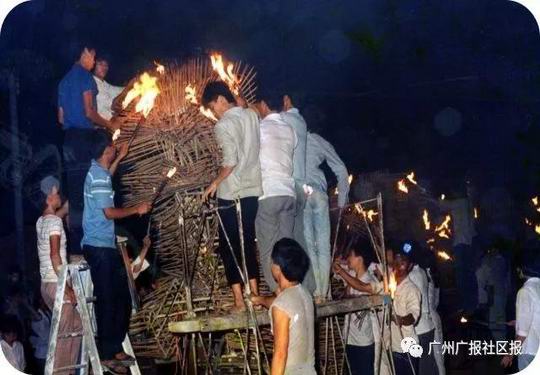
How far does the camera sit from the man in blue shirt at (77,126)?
22.1 feet

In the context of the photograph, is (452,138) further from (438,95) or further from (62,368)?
(62,368)

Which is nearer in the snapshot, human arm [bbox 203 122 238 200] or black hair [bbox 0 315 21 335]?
human arm [bbox 203 122 238 200]

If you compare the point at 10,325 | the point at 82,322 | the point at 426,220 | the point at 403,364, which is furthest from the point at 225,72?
the point at 426,220

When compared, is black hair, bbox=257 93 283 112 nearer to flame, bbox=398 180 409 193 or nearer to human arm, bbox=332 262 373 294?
human arm, bbox=332 262 373 294

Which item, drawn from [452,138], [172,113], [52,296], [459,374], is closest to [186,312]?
[52,296]

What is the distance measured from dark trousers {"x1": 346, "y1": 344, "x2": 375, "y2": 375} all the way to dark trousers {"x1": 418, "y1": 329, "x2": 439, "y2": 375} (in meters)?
0.48

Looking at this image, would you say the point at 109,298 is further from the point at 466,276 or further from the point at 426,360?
the point at 466,276

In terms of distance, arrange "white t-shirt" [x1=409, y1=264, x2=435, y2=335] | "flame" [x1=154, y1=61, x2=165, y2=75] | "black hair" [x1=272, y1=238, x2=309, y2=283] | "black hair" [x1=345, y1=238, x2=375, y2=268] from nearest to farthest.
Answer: "black hair" [x1=272, y1=238, x2=309, y2=283] → "flame" [x1=154, y1=61, x2=165, y2=75] → "white t-shirt" [x1=409, y1=264, x2=435, y2=335] → "black hair" [x1=345, y1=238, x2=375, y2=268]

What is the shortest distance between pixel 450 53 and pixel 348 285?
317 cm

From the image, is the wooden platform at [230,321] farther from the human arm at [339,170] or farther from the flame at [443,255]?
the flame at [443,255]

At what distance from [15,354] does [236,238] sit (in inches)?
101

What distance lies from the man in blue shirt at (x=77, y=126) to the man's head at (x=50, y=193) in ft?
0.48

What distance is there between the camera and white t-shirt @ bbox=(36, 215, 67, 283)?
6562 mm

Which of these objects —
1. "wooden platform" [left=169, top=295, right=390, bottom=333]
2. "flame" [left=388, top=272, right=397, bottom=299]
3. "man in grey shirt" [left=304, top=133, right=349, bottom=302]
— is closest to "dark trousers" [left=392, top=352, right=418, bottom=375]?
"flame" [left=388, top=272, right=397, bottom=299]
